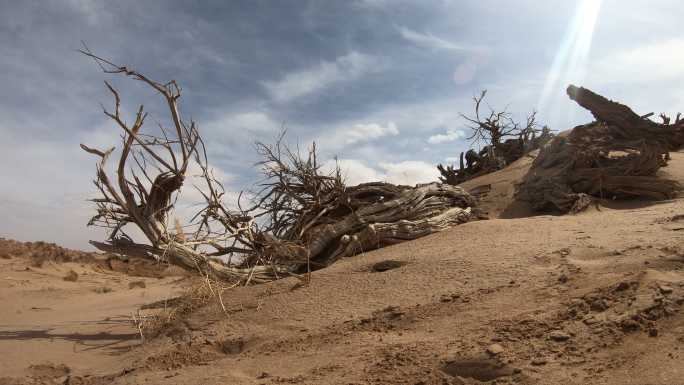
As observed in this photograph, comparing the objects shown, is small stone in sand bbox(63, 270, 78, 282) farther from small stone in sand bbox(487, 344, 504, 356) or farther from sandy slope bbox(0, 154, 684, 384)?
small stone in sand bbox(487, 344, 504, 356)

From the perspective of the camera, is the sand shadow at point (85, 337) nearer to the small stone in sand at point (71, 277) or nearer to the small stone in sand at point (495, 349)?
the small stone in sand at point (495, 349)

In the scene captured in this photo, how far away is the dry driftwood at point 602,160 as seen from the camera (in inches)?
257

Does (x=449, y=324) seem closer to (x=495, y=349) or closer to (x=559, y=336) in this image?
(x=495, y=349)

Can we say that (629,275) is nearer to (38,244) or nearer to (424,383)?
(424,383)

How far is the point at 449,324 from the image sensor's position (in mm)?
2980

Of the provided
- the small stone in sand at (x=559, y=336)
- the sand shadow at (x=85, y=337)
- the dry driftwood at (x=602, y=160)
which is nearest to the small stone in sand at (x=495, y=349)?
the small stone in sand at (x=559, y=336)

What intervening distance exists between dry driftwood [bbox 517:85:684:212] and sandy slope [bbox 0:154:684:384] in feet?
3.73

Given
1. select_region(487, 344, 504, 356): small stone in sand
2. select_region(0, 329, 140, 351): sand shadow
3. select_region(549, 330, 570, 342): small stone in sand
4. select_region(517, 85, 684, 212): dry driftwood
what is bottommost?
select_region(0, 329, 140, 351): sand shadow

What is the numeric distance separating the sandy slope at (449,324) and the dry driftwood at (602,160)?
1.14m

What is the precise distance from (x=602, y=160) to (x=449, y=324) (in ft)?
18.5

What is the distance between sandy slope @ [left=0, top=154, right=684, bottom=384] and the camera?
2.30 meters

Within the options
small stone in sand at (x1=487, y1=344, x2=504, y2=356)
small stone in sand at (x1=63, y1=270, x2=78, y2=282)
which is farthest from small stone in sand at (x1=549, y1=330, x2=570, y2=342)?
small stone in sand at (x1=63, y1=270, x2=78, y2=282)

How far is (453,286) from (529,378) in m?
1.49

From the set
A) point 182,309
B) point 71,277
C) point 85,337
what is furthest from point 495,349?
point 71,277
